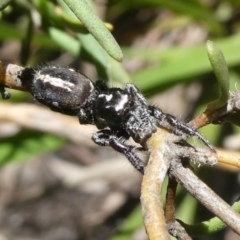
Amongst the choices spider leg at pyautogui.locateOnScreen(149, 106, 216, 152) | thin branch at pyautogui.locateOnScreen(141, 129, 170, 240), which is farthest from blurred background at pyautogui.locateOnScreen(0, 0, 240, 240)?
thin branch at pyautogui.locateOnScreen(141, 129, 170, 240)

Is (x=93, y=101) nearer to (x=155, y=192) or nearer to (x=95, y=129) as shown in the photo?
(x=155, y=192)

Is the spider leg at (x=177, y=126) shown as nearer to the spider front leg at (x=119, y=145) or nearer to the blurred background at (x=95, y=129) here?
the spider front leg at (x=119, y=145)

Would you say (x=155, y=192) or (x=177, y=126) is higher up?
(x=177, y=126)

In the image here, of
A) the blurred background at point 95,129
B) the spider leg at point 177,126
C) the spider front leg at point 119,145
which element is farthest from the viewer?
the blurred background at point 95,129

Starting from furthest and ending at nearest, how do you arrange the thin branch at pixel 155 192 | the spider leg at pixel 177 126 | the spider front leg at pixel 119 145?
the spider front leg at pixel 119 145 → the spider leg at pixel 177 126 → the thin branch at pixel 155 192

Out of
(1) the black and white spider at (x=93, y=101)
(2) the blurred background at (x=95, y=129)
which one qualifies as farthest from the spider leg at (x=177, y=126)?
(2) the blurred background at (x=95, y=129)

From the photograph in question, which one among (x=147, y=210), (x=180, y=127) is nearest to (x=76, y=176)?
(x=180, y=127)

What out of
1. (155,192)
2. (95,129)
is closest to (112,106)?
(155,192)
